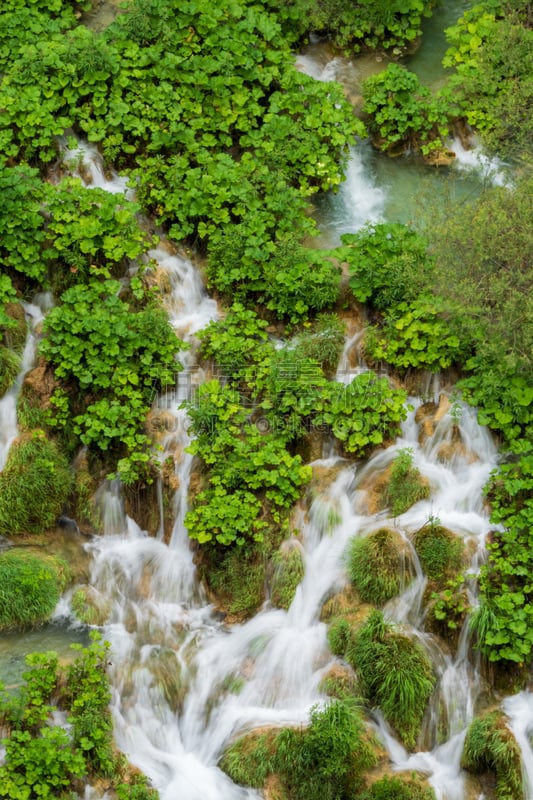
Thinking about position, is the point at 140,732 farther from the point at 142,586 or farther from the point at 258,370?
the point at 258,370

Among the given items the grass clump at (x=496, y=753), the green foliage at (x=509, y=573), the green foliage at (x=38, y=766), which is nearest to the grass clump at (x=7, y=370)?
the green foliage at (x=38, y=766)

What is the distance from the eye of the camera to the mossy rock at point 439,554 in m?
8.72

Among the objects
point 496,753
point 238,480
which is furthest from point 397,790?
point 238,480

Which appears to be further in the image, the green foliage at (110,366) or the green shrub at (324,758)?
the green foliage at (110,366)

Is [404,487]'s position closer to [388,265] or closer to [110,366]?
[388,265]

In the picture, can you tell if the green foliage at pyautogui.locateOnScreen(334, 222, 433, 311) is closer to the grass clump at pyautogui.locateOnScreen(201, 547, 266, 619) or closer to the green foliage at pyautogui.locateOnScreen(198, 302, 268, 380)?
the green foliage at pyautogui.locateOnScreen(198, 302, 268, 380)

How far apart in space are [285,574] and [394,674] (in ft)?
4.67

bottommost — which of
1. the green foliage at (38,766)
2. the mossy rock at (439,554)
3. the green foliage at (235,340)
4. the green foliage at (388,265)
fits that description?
the green foliage at (38,766)

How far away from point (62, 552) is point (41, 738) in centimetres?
206

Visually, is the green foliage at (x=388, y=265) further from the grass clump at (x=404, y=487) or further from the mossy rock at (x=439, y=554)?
the mossy rock at (x=439, y=554)

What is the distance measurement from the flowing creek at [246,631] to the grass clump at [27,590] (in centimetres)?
16

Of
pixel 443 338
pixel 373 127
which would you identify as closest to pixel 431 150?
pixel 373 127

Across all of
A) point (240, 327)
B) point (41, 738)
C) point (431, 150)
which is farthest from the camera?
point (431, 150)

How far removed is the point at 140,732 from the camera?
8.33 m
